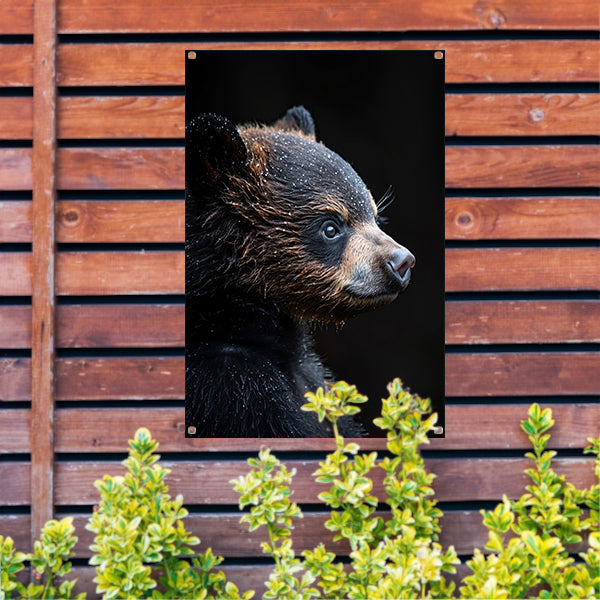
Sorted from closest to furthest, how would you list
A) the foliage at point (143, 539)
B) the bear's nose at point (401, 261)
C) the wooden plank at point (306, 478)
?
the foliage at point (143, 539)
the bear's nose at point (401, 261)
the wooden plank at point (306, 478)

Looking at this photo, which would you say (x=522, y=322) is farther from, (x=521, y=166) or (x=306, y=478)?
(x=306, y=478)

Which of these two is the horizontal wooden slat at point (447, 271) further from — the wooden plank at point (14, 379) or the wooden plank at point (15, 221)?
the wooden plank at point (14, 379)

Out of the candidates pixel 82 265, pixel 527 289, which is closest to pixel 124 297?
pixel 82 265

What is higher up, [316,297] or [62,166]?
[62,166]

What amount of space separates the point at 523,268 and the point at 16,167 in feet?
5.38

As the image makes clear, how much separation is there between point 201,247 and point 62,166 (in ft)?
1.70

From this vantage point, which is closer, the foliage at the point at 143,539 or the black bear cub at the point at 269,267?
the foliage at the point at 143,539

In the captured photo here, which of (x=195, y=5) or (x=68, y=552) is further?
(x=195, y=5)

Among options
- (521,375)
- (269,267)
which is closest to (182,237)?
(269,267)

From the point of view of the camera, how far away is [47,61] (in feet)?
6.31

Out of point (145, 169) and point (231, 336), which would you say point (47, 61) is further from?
point (231, 336)

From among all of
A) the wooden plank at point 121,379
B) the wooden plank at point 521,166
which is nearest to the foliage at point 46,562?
the wooden plank at point 121,379

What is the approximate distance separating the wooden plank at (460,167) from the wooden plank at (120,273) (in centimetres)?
22

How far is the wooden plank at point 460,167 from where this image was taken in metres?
1.93
